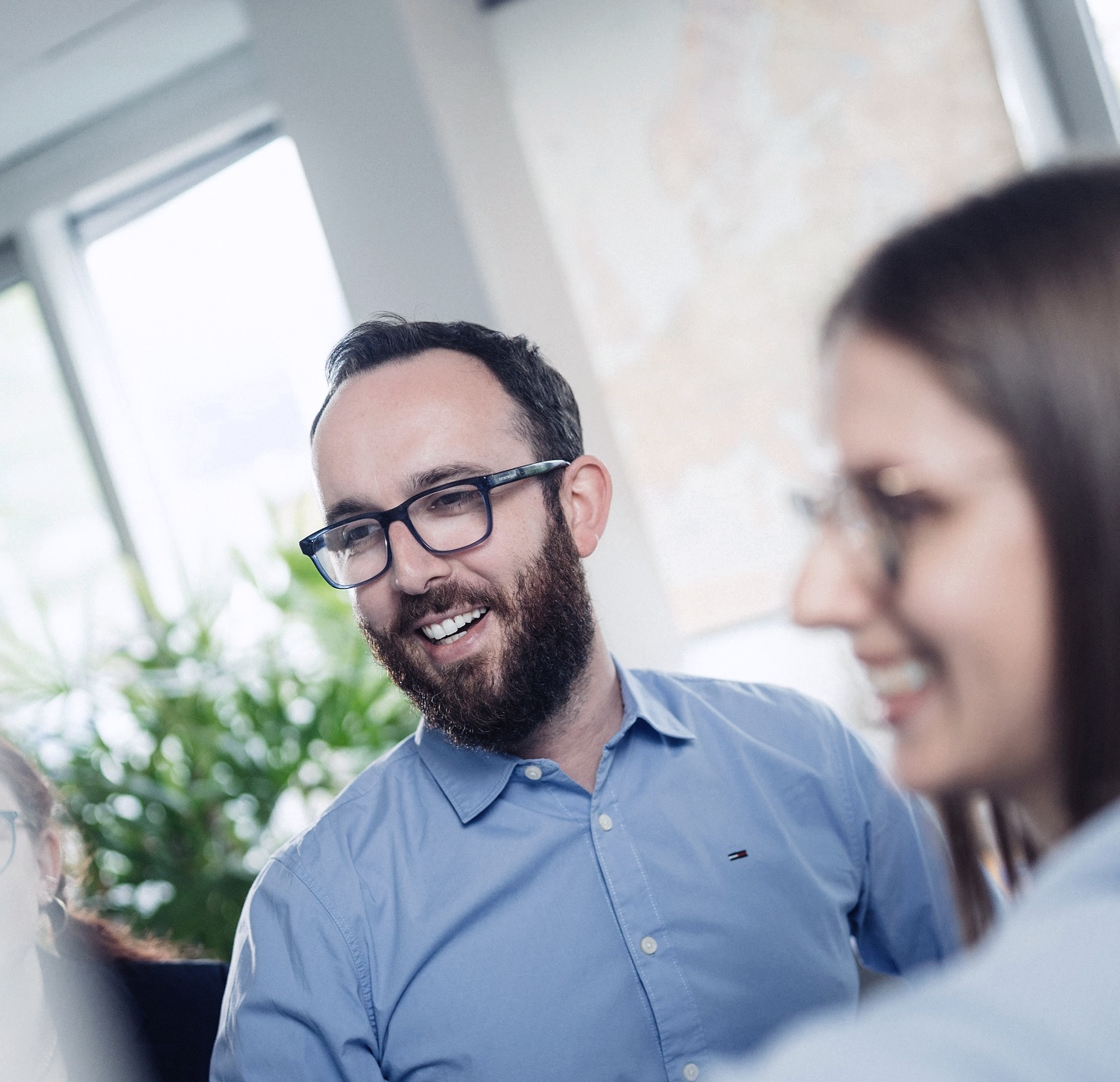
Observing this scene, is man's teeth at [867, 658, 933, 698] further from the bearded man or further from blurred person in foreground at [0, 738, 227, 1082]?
blurred person in foreground at [0, 738, 227, 1082]

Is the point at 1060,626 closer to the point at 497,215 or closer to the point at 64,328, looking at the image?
the point at 497,215

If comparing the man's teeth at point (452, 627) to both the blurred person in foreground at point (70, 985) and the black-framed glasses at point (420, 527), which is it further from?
the blurred person in foreground at point (70, 985)

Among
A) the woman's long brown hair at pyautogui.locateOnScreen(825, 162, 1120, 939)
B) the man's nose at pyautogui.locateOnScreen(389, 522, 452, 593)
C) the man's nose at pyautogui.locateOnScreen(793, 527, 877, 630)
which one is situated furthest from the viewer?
the man's nose at pyautogui.locateOnScreen(389, 522, 452, 593)

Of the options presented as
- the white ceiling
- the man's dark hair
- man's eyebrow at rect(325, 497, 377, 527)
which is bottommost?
man's eyebrow at rect(325, 497, 377, 527)

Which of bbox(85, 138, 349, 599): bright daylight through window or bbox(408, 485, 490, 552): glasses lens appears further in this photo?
bbox(85, 138, 349, 599): bright daylight through window

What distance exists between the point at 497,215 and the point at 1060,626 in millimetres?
2242

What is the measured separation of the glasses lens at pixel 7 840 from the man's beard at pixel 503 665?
17.9 inches

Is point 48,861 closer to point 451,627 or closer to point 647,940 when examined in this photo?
point 451,627

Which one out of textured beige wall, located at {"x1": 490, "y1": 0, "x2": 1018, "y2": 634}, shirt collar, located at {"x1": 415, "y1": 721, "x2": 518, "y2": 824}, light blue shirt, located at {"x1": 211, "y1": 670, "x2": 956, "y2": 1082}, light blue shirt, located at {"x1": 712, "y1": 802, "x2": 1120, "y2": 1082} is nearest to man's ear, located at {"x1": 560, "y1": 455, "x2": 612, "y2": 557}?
light blue shirt, located at {"x1": 211, "y1": 670, "x2": 956, "y2": 1082}

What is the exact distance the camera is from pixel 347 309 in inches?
104

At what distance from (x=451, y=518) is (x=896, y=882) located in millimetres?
747

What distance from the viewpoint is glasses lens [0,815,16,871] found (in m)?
1.06

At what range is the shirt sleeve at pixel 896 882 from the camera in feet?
4.25

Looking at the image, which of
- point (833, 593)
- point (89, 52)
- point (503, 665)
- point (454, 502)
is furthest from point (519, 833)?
point (89, 52)
